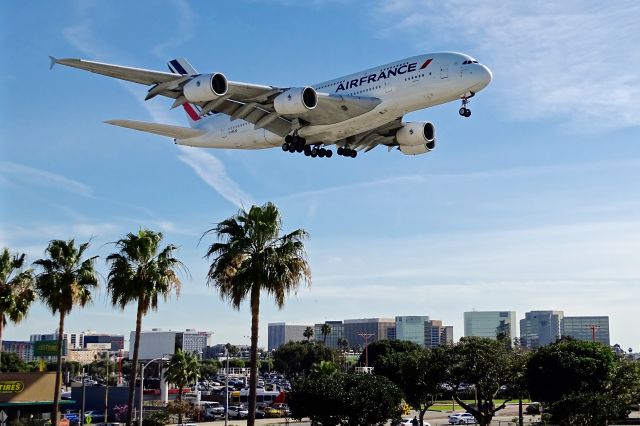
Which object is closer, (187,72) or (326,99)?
(326,99)

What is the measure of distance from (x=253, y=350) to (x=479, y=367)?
1541 cm

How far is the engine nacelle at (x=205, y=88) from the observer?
121ft

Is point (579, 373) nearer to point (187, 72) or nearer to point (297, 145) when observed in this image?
point (297, 145)

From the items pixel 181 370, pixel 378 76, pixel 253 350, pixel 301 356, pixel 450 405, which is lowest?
pixel 450 405

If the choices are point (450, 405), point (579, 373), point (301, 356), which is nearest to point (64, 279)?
point (579, 373)

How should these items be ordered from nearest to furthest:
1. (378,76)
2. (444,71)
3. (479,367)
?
(479,367) → (444,71) → (378,76)

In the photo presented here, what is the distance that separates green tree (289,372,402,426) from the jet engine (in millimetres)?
22161

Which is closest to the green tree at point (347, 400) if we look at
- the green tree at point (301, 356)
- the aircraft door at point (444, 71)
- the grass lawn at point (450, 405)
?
the aircraft door at point (444, 71)

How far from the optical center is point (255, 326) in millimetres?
27812

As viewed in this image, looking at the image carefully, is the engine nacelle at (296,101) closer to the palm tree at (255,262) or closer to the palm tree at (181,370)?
the palm tree at (255,262)

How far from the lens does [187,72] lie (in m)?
57.9

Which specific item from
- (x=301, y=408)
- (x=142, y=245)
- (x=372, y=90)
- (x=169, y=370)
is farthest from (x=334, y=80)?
(x=169, y=370)

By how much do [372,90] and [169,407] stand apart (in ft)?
95.4

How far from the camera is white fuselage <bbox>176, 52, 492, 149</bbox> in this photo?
3909cm
